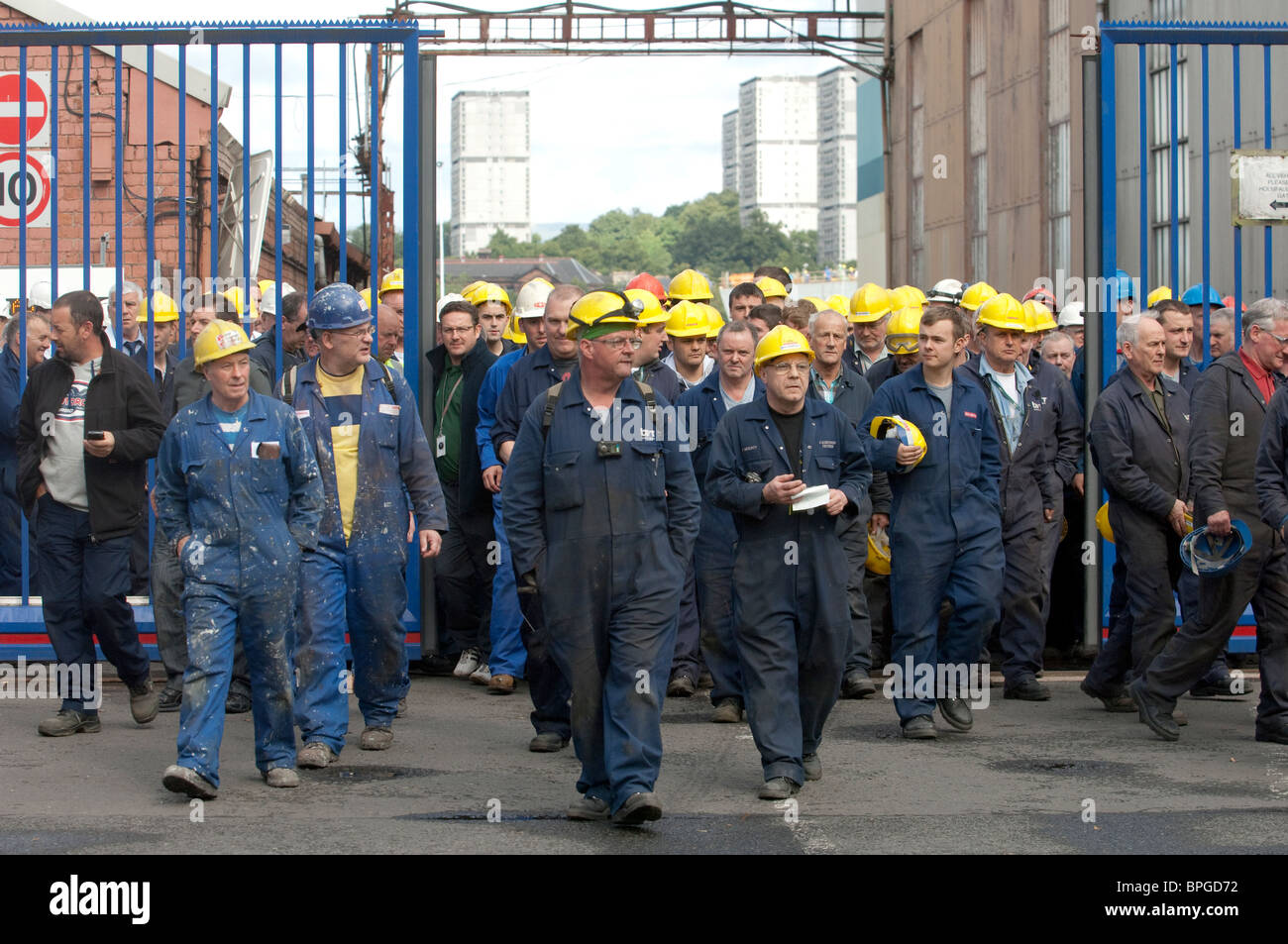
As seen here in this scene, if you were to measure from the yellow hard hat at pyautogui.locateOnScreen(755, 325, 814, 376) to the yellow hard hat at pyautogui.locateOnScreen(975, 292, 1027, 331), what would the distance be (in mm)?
2408

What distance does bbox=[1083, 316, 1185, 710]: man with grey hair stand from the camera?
29.1 ft

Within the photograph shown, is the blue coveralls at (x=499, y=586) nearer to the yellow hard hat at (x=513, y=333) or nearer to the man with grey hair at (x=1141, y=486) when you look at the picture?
the yellow hard hat at (x=513, y=333)

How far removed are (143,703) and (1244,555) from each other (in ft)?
18.4

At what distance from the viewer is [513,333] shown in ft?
37.8

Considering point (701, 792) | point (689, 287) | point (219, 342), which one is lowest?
point (701, 792)

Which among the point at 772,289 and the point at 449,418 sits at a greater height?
the point at 772,289

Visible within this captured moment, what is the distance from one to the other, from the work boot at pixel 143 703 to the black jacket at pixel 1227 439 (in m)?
5.42

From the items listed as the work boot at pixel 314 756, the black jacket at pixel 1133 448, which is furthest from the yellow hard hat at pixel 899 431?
the work boot at pixel 314 756

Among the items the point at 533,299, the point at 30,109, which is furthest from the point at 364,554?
the point at 30,109

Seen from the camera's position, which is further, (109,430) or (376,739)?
(109,430)

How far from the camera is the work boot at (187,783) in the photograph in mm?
6898

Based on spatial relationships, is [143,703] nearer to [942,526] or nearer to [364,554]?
[364,554]

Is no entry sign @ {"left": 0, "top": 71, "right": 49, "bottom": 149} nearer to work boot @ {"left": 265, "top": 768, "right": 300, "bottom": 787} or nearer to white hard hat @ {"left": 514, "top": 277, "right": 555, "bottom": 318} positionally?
white hard hat @ {"left": 514, "top": 277, "right": 555, "bottom": 318}

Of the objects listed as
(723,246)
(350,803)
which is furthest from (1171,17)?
(723,246)
